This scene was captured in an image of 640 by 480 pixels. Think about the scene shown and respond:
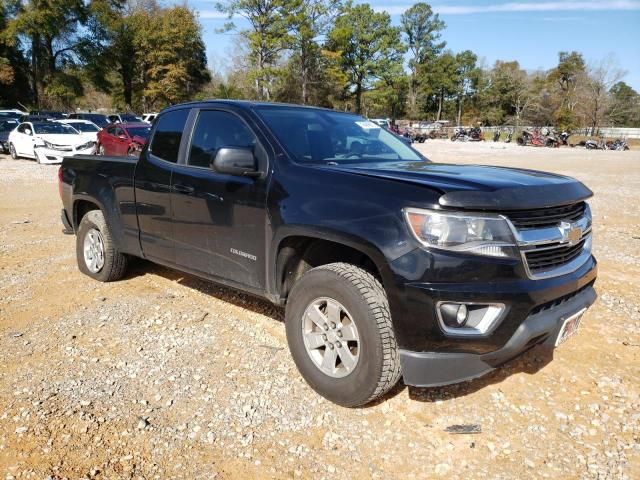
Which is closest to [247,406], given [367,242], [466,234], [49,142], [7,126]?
[367,242]

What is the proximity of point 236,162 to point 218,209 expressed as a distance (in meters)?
0.51

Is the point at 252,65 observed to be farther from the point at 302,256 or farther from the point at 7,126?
the point at 302,256

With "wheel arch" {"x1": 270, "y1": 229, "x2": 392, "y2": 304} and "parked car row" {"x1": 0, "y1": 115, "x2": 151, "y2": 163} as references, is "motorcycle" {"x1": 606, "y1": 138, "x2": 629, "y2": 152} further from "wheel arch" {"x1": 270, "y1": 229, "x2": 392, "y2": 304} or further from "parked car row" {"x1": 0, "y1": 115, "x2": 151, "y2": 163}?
"wheel arch" {"x1": 270, "y1": 229, "x2": 392, "y2": 304}

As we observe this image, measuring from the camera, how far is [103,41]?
44.2m

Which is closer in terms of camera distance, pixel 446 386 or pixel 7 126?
pixel 446 386

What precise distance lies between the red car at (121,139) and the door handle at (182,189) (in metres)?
12.0

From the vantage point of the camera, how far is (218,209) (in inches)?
139

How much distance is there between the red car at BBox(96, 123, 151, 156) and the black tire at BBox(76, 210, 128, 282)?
10.4m

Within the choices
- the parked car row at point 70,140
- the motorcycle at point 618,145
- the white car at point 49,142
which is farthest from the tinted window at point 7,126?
the motorcycle at point 618,145

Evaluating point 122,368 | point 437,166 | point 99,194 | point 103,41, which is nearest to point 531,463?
point 437,166

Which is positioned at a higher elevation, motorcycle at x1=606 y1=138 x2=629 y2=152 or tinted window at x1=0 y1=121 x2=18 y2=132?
tinted window at x1=0 y1=121 x2=18 y2=132

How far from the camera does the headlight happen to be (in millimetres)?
2447

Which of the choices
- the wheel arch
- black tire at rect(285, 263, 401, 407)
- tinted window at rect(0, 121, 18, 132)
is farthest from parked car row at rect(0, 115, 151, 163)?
black tire at rect(285, 263, 401, 407)

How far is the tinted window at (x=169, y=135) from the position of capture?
408 centimetres
